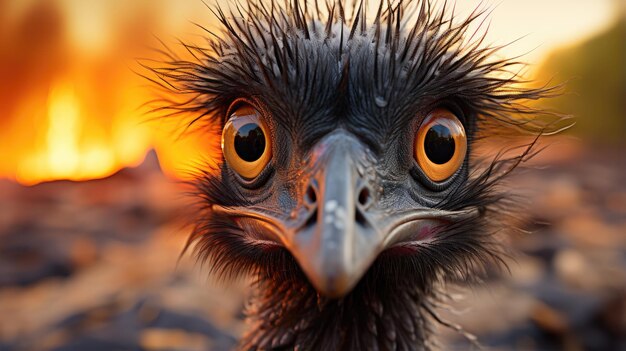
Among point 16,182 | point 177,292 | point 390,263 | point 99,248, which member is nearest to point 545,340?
point 177,292

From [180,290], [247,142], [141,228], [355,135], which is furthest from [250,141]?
[141,228]

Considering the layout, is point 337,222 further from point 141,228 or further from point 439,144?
point 141,228

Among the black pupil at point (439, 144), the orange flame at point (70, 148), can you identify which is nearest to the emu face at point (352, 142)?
the black pupil at point (439, 144)

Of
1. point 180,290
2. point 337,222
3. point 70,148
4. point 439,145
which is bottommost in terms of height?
point 180,290

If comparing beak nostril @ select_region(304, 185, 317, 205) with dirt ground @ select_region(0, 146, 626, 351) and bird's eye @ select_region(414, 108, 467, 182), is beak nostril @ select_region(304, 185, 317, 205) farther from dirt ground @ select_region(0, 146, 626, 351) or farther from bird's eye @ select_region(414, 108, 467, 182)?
dirt ground @ select_region(0, 146, 626, 351)

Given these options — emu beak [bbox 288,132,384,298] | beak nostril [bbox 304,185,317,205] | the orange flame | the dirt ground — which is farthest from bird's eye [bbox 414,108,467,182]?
the orange flame

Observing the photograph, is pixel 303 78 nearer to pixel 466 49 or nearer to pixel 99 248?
pixel 466 49
